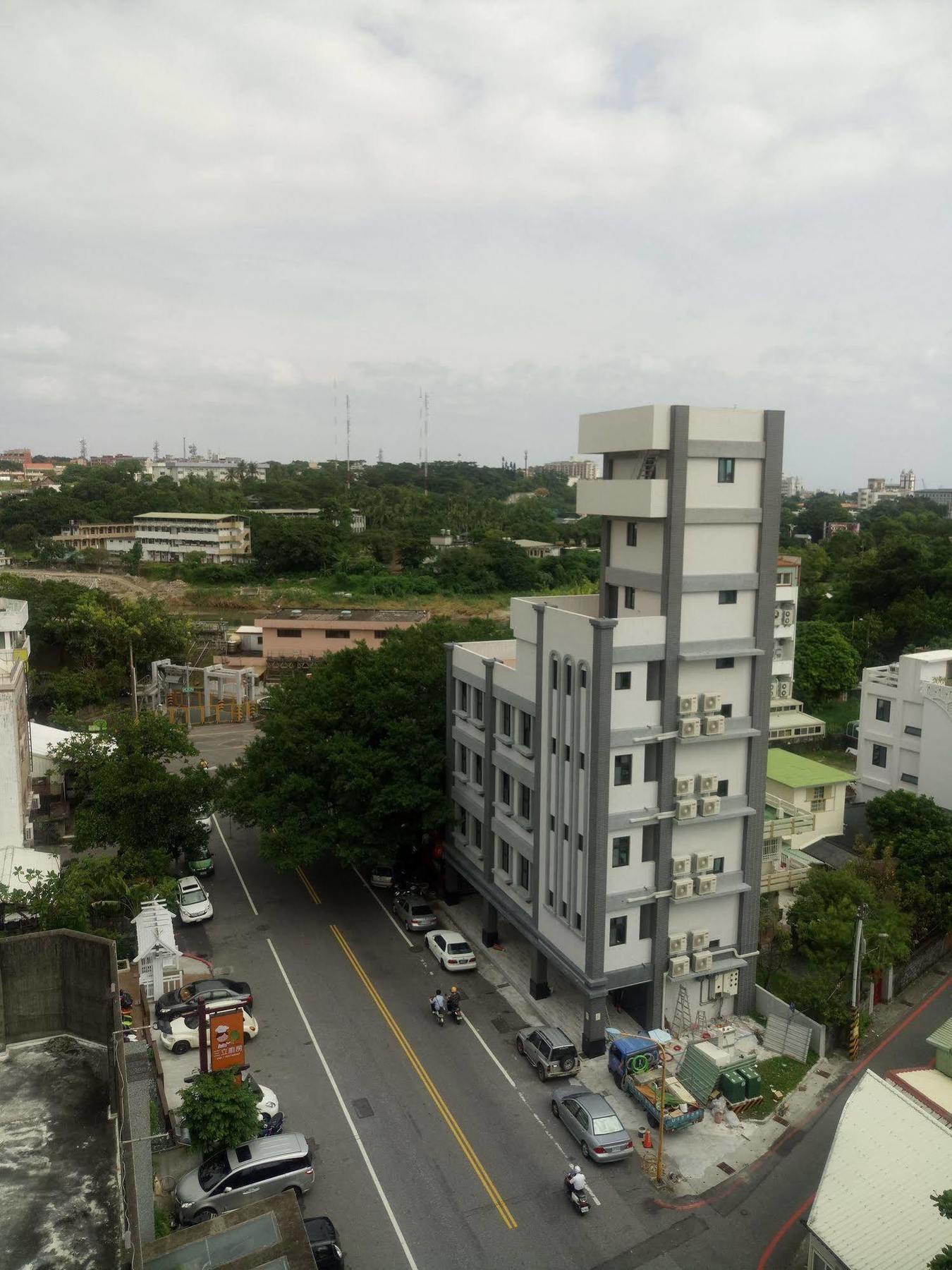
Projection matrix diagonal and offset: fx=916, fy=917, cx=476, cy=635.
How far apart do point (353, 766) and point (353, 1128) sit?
34.3 ft

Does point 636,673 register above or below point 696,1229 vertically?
above

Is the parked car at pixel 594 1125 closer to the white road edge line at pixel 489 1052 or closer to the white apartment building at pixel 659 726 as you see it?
the white road edge line at pixel 489 1052

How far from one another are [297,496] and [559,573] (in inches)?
1921

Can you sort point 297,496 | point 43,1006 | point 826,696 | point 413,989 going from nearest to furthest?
1. point 43,1006
2. point 413,989
3. point 826,696
4. point 297,496

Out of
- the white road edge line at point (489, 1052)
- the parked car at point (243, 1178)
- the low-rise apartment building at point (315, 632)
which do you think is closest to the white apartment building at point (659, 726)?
the white road edge line at point (489, 1052)

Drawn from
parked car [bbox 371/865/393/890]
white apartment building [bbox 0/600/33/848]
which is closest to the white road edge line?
parked car [bbox 371/865/393/890]

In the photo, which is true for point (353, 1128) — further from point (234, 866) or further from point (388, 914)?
point (234, 866)

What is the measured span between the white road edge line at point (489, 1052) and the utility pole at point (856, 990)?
804cm

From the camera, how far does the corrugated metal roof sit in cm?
1407

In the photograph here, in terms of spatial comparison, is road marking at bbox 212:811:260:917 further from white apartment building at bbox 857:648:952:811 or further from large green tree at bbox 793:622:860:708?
large green tree at bbox 793:622:860:708

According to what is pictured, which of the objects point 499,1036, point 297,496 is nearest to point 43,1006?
point 499,1036

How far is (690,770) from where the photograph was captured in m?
21.4

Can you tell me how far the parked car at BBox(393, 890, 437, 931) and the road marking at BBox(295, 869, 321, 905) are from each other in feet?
8.50

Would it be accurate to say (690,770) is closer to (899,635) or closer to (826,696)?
(826,696)
